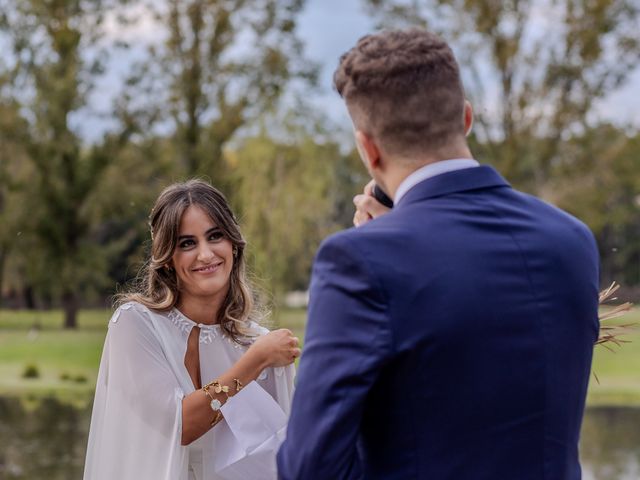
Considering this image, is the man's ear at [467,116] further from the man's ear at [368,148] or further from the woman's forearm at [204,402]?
the woman's forearm at [204,402]

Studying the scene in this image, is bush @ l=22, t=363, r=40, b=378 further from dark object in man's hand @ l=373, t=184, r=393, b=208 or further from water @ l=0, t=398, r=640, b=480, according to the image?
dark object in man's hand @ l=373, t=184, r=393, b=208

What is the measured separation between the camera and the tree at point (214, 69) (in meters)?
23.3

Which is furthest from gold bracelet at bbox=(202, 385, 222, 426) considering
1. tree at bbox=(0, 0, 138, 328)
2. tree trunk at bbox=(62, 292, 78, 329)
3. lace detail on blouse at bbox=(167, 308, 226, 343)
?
tree trunk at bbox=(62, 292, 78, 329)

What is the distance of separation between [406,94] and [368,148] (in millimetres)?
125

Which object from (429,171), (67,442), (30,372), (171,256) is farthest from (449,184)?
(30,372)

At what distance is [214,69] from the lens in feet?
78.1

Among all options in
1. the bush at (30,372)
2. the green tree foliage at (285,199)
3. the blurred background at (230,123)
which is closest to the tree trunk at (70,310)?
the blurred background at (230,123)

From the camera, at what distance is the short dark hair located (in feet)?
5.14

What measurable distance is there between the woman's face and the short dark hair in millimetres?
1601

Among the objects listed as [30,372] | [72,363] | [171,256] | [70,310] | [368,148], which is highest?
[368,148]

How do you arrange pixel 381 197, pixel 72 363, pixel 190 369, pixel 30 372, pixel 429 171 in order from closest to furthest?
pixel 429 171, pixel 381 197, pixel 190 369, pixel 30 372, pixel 72 363

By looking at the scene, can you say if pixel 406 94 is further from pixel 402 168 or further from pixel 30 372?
pixel 30 372

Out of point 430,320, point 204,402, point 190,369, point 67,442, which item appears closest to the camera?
point 430,320

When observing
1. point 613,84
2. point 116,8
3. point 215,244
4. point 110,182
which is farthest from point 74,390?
point 215,244
